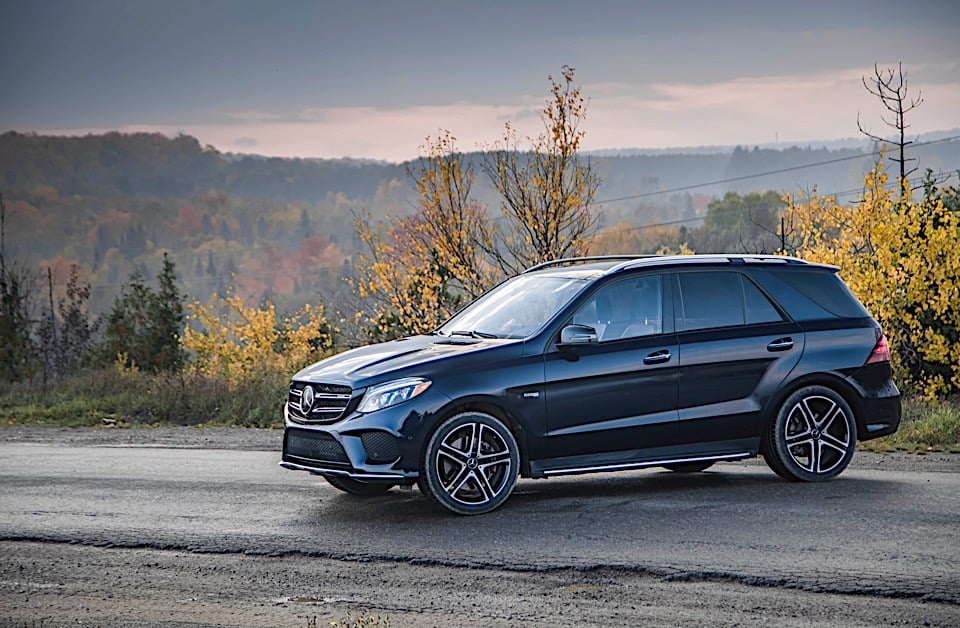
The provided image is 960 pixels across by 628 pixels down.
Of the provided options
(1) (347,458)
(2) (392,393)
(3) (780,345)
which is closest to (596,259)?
(3) (780,345)

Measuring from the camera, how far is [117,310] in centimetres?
4569

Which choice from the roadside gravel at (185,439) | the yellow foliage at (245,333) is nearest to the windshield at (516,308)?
the roadside gravel at (185,439)

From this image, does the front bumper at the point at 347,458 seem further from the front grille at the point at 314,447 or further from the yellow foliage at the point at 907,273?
the yellow foliage at the point at 907,273

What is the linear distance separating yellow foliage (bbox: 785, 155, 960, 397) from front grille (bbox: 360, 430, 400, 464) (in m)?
10.2

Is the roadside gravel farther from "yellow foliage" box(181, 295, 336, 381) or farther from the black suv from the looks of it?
"yellow foliage" box(181, 295, 336, 381)

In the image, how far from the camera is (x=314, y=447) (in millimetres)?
8352

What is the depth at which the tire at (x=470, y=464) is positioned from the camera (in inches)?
321

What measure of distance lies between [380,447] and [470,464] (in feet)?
2.11

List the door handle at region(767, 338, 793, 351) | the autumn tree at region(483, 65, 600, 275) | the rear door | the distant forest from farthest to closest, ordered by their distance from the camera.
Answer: the distant forest < the autumn tree at region(483, 65, 600, 275) < the door handle at region(767, 338, 793, 351) < the rear door

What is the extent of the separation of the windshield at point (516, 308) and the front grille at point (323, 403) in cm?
127

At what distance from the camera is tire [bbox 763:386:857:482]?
927cm

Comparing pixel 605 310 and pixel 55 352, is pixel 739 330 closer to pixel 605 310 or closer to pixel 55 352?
pixel 605 310

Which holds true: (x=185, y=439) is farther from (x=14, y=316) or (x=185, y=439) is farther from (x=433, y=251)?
(x=14, y=316)

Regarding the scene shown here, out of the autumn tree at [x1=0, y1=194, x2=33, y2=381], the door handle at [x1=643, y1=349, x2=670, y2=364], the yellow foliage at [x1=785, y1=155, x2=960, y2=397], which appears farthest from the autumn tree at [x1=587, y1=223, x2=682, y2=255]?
the door handle at [x1=643, y1=349, x2=670, y2=364]
